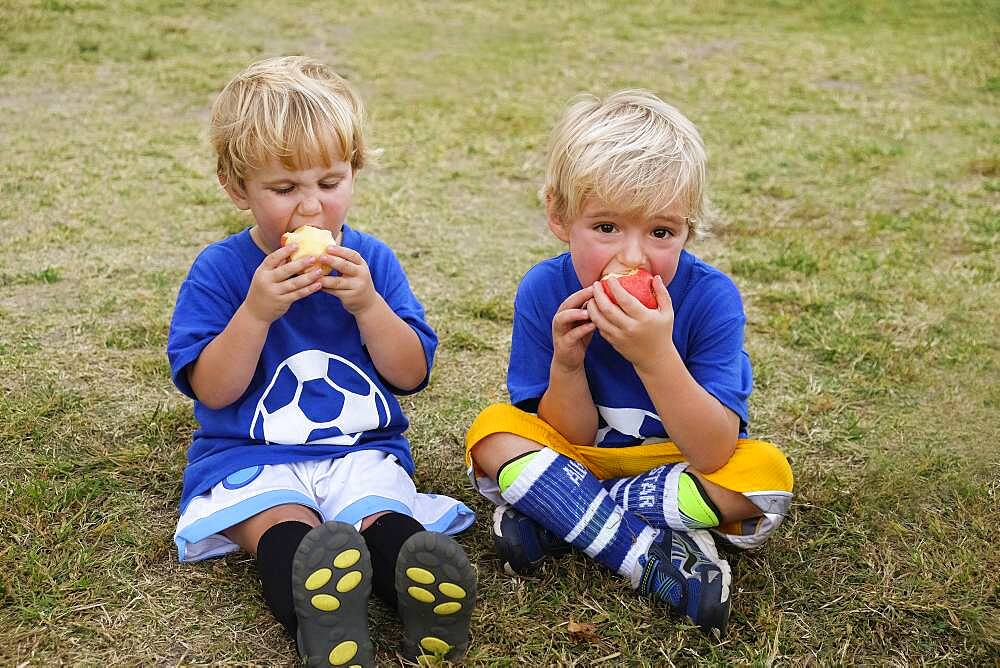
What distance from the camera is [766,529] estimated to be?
237 cm

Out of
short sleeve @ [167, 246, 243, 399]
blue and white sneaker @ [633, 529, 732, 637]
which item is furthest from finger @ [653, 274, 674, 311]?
short sleeve @ [167, 246, 243, 399]

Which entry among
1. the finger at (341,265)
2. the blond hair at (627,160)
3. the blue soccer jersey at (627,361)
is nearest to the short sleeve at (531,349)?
the blue soccer jersey at (627,361)

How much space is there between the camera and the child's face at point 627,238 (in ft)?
7.42

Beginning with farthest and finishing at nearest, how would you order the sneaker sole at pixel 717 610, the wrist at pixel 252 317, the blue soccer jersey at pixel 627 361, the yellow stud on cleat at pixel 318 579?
the blue soccer jersey at pixel 627 361, the wrist at pixel 252 317, the sneaker sole at pixel 717 610, the yellow stud on cleat at pixel 318 579

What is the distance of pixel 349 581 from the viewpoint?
1.96m

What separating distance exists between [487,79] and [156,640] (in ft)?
20.7

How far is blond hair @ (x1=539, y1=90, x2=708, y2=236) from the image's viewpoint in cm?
223

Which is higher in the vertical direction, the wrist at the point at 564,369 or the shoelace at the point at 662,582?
the wrist at the point at 564,369

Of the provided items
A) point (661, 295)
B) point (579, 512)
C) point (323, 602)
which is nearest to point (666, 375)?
point (661, 295)

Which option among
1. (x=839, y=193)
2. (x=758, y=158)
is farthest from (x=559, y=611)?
(x=758, y=158)

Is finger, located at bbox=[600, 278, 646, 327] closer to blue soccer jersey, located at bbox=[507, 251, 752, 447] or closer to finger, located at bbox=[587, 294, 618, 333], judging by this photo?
finger, located at bbox=[587, 294, 618, 333]

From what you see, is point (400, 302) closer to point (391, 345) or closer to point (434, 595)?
point (391, 345)

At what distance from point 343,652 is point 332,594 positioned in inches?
4.5

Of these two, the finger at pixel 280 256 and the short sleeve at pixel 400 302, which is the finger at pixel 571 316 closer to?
the short sleeve at pixel 400 302
